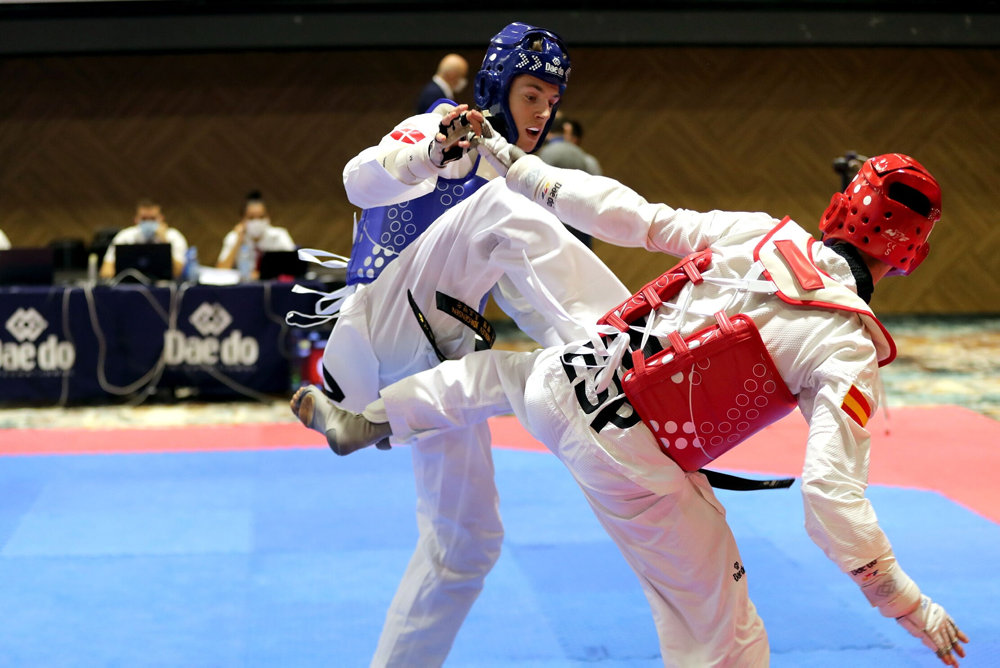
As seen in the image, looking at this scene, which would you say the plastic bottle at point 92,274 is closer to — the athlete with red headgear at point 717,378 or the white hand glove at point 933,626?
the athlete with red headgear at point 717,378

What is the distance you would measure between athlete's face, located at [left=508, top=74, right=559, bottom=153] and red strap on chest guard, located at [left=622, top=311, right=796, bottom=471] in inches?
31.0

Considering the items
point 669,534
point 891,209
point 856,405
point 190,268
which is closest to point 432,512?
point 669,534

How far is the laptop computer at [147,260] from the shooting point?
24.7 ft

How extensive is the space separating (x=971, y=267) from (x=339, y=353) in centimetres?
1066

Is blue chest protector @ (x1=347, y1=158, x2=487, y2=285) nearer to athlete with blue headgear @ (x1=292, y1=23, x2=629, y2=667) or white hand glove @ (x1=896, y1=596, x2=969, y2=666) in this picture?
athlete with blue headgear @ (x1=292, y1=23, x2=629, y2=667)

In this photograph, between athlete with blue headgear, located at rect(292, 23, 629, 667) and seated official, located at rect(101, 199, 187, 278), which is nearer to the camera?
athlete with blue headgear, located at rect(292, 23, 629, 667)

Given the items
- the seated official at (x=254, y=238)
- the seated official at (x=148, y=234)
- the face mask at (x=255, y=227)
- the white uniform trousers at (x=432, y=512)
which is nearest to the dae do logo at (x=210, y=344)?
the seated official at (x=148, y=234)

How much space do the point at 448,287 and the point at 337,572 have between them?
199 cm

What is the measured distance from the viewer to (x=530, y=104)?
2713 mm

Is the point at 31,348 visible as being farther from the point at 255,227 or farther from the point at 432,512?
the point at 432,512

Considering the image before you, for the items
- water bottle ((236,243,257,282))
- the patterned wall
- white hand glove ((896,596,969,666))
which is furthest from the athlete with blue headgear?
the patterned wall

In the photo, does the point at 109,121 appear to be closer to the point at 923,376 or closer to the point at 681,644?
the point at 923,376

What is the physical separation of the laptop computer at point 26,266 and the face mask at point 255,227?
1.78m

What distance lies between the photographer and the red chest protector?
7.14 ft
